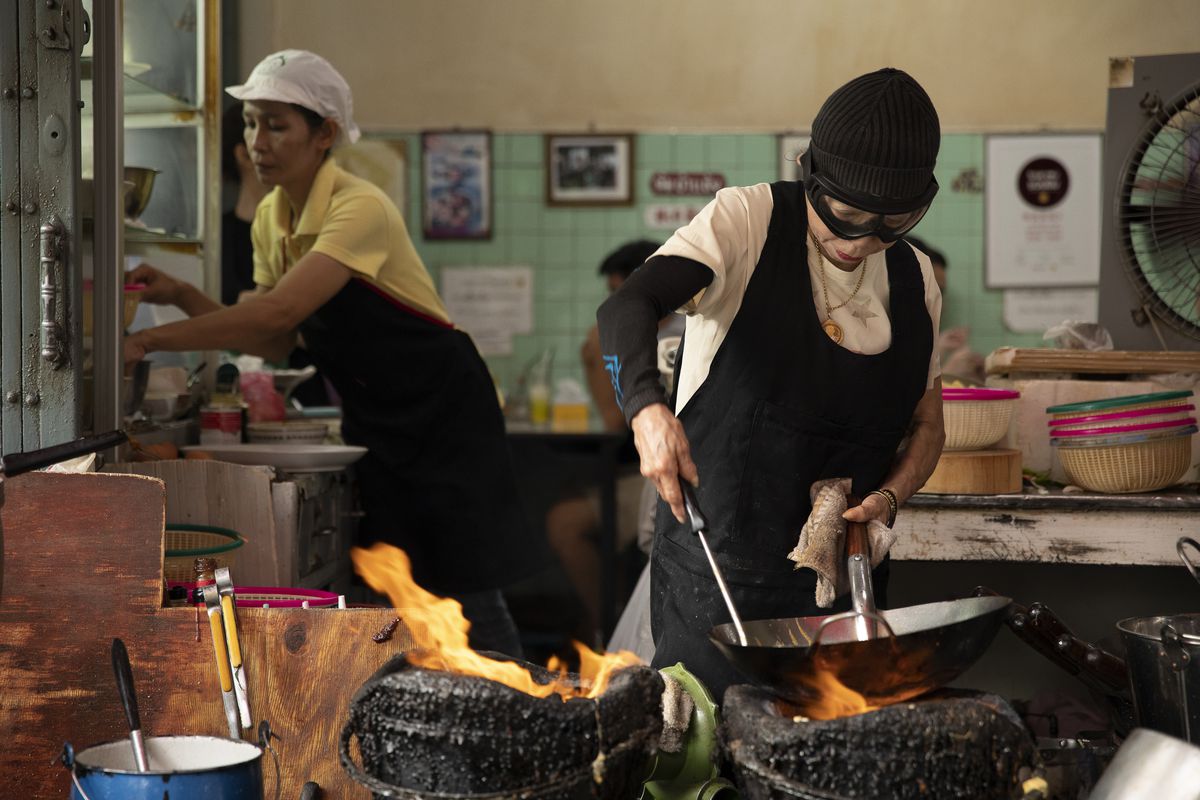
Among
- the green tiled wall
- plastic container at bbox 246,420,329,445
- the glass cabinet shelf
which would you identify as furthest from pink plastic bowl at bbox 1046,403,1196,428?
the green tiled wall

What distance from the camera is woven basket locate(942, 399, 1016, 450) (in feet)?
8.62

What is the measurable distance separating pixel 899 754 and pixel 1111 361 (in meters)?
1.96

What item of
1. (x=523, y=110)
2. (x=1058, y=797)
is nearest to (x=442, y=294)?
(x=523, y=110)

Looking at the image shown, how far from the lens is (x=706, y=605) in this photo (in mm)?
1956

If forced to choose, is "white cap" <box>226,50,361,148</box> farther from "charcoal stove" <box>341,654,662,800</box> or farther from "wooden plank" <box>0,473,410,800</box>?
"charcoal stove" <box>341,654,662,800</box>

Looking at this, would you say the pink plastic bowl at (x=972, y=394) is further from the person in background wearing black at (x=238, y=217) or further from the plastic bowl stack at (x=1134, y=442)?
the person in background wearing black at (x=238, y=217)

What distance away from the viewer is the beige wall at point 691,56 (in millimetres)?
6094

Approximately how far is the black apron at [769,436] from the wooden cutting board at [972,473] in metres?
0.67

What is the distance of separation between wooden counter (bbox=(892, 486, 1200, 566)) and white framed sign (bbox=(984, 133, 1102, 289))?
12.2 ft

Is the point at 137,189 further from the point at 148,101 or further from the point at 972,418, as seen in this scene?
the point at 972,418

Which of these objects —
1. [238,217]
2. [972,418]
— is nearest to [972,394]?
[972,418]

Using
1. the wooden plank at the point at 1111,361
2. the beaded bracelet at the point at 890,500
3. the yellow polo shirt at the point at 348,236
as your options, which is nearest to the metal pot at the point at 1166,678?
the beaded bracelet at the point at 890,500

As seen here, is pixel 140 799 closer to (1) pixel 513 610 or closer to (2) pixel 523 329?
(1) pixel 513 610

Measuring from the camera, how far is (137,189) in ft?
8.91
